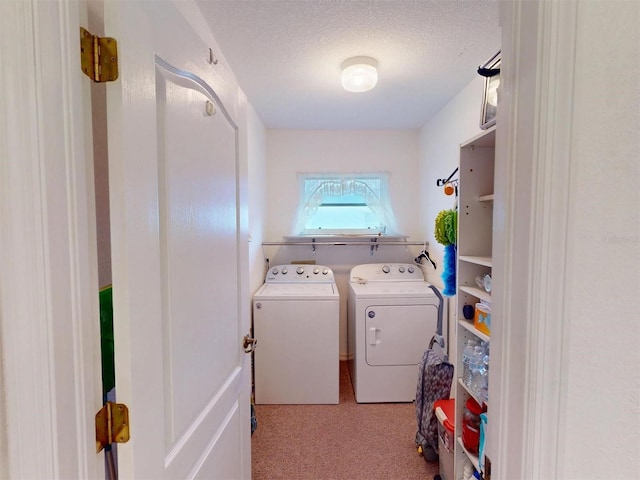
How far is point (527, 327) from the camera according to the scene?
19.8 inches

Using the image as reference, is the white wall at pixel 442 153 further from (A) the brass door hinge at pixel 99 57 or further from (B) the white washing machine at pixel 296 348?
(A) the brass door hinge at pixel 99 57

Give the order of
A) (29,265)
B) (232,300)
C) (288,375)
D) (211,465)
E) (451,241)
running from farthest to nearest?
1. (288,375)
2. (451,241)
3. (232,300)
4. (211,465)
5. (29,265)

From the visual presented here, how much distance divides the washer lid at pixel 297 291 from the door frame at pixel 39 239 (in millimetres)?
1768

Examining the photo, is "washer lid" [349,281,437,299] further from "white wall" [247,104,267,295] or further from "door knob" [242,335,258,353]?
"door knob" [242,335,258,353]

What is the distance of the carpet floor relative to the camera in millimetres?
1673

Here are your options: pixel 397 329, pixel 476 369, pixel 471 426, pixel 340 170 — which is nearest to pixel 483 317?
pixel 476 369

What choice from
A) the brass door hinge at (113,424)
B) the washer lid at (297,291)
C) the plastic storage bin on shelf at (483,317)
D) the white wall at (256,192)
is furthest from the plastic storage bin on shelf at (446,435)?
the white wall at (256,192)

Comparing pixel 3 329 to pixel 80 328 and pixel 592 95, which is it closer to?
pixel 80 328

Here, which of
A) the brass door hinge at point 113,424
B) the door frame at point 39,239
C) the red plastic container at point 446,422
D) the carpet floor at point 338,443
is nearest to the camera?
the door frame at point 39,239

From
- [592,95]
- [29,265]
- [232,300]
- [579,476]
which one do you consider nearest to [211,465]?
[232,300]

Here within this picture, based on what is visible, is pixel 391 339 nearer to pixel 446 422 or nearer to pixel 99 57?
pixel 446 422

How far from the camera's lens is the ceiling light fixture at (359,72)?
1.69m

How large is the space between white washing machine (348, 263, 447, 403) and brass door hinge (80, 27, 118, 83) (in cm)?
206

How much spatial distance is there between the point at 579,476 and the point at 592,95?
2.22 feet
